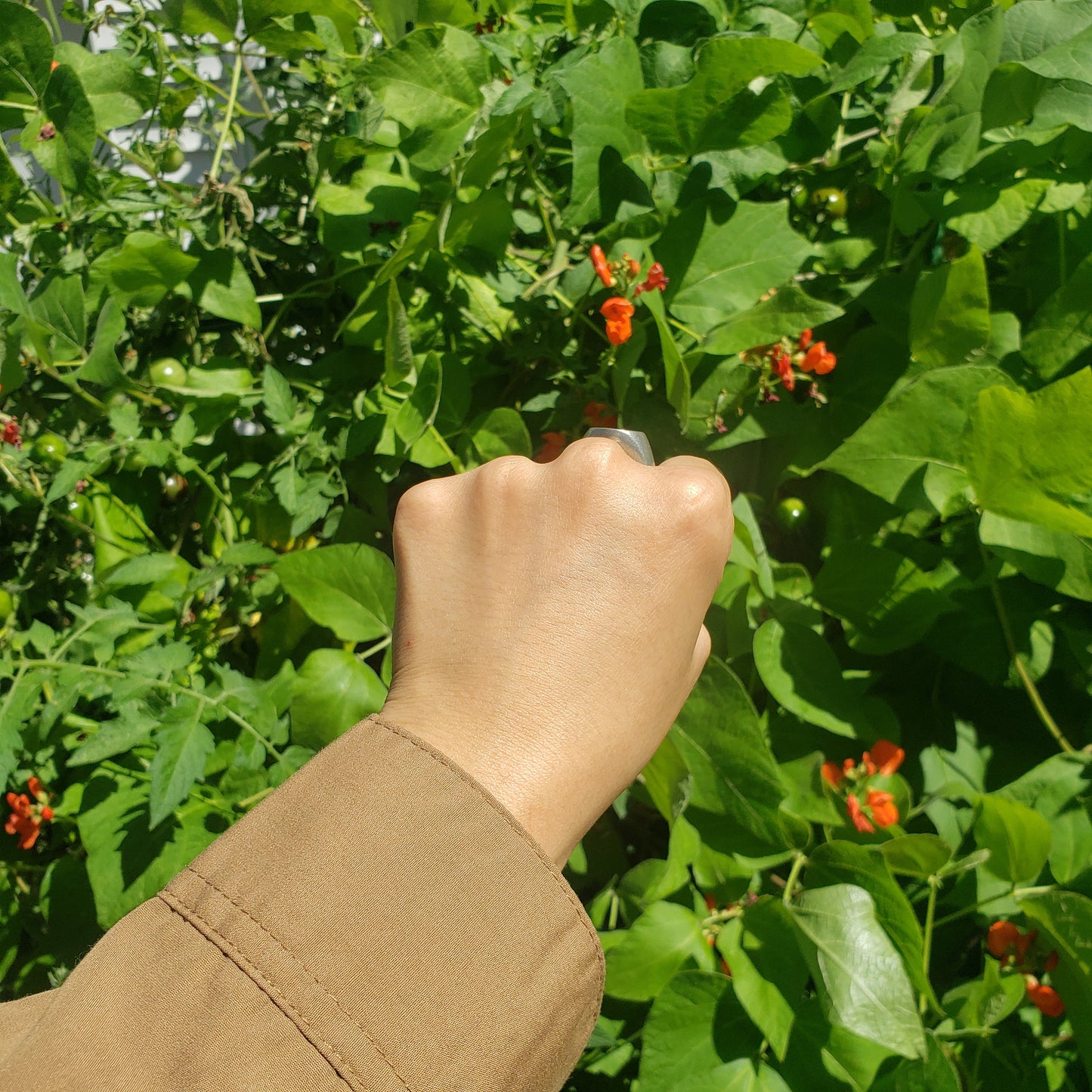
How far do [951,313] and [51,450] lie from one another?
1.11 meters

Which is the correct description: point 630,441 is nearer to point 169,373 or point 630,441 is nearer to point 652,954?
point 652,954

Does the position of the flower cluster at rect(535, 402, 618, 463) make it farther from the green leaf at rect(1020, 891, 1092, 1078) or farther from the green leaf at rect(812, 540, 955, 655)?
the green leaf at rect(1020, 891, 1092, 1078)

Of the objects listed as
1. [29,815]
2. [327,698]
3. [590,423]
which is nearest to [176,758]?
[327,698]

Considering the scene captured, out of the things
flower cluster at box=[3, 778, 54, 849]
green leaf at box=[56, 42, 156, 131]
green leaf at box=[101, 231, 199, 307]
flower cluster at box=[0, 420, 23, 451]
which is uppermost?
green leaf at box=[56, 42, 156, 131]

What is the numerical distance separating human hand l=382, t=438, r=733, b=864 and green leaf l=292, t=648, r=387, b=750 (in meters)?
0.33

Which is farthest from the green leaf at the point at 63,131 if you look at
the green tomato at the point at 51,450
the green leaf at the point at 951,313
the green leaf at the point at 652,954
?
the green leaf at the point at 652,954

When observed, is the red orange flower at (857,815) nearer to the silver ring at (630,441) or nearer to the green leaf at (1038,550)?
the green leaf at (1038,550)

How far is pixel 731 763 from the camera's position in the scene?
860mm

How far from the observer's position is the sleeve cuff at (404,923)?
0.44 m

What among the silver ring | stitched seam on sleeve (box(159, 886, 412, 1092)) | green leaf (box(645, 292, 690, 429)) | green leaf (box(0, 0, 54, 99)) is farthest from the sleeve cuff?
green leaf (box(0, 0, 54, 99))

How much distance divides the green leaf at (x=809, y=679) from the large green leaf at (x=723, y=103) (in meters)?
0.55

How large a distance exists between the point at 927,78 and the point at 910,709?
29.7 inches

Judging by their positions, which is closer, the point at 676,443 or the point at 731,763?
the point at 731,763

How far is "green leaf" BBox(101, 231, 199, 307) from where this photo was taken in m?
1.03
